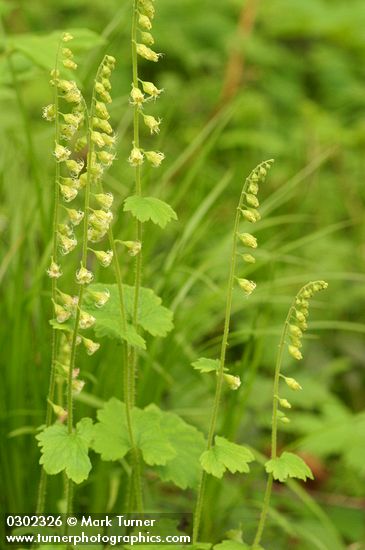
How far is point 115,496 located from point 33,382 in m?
0.32

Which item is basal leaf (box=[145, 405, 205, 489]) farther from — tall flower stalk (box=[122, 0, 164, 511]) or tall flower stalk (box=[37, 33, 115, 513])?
tall flower stalk (box=[37, 33, 115, 513])

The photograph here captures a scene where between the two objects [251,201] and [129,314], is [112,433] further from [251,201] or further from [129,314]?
[251,201]

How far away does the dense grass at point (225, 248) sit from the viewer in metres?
2.05

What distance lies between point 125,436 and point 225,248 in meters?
1.03

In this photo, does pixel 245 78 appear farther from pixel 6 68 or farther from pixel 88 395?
pixel 88 395

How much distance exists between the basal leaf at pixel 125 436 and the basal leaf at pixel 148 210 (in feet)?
1.32

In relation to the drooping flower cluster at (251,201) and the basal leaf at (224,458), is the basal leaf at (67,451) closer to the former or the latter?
the basal leaf at (224,458)

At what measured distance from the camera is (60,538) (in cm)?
159

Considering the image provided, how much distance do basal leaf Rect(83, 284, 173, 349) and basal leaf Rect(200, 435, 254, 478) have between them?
0.72ft

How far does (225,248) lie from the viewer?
2533mm

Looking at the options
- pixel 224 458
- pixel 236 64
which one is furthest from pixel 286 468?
pixel 236 64

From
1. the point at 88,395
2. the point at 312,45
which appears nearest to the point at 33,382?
the point at 88,395

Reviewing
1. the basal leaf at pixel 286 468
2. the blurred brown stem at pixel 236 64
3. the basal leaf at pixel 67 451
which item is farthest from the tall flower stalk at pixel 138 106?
the blurred brown stem at pixel 236 64

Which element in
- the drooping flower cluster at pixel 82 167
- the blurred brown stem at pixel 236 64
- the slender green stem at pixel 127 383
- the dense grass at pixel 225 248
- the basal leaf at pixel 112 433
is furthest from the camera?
the blurred brown stem at pixel 236 64
